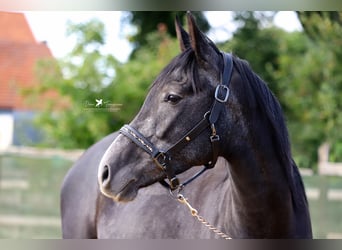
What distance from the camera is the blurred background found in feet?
22.5

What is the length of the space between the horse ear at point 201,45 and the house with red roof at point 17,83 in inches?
168

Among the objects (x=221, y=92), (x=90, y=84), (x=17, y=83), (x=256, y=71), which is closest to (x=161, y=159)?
(x=221, y=92)

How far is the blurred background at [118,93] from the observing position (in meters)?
6.86

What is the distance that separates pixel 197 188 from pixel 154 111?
0.77 metres

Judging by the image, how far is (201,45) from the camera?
2.11m

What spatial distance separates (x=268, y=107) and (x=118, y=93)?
17.3 ft

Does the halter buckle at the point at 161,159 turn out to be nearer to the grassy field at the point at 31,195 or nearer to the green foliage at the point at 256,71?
the green foliage at the point at 256,71

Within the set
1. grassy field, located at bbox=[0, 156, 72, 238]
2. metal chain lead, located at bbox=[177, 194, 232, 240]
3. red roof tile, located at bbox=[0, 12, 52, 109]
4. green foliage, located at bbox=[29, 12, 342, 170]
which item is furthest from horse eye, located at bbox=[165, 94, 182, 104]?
grassy field, located at bbox=[0, 156, 72, 238]

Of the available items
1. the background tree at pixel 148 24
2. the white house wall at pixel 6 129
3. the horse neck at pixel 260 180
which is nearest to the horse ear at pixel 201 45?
the horse neck at pixel 260 180

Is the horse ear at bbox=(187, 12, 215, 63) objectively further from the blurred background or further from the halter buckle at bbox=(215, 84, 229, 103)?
the blurred background

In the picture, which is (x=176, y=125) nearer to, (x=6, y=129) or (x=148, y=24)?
(x=6, y=129)

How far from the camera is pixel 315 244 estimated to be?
4.64 feet

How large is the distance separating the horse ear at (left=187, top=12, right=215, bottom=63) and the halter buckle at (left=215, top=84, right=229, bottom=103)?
109 mm

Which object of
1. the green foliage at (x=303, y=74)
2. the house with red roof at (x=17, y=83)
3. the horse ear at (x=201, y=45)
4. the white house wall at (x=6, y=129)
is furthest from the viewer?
the white house wall at (x=6, y=129)
